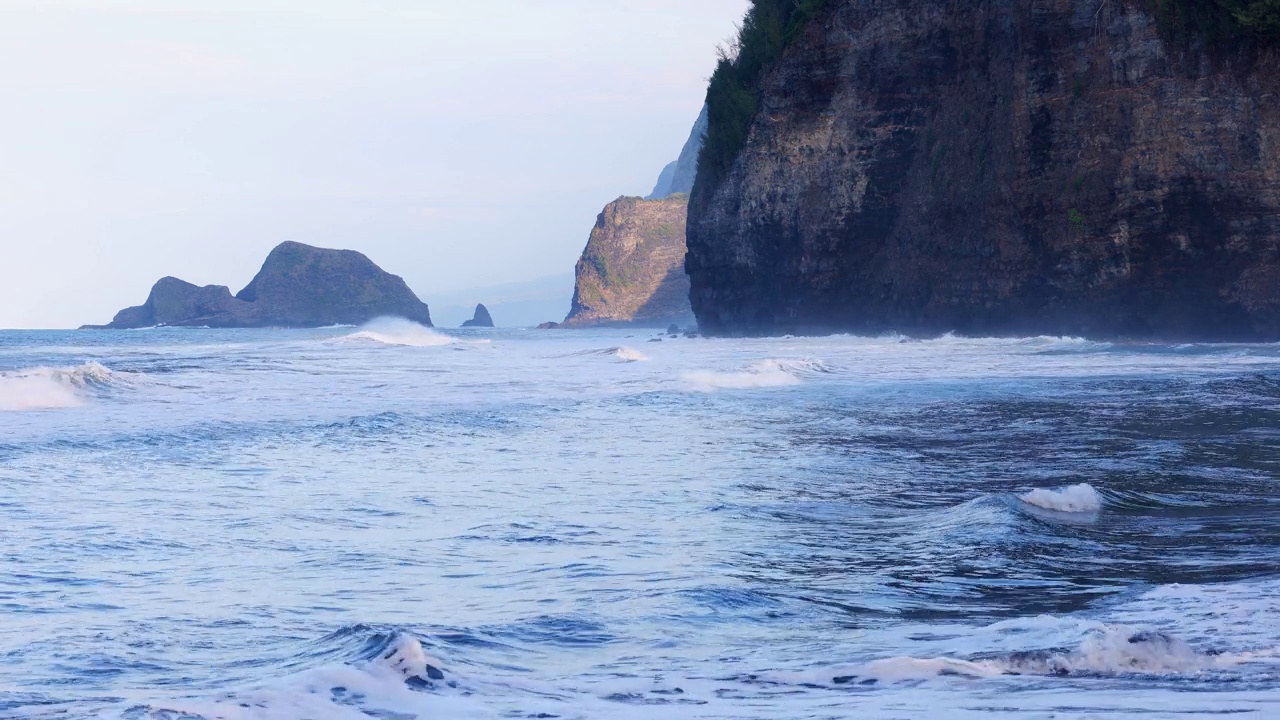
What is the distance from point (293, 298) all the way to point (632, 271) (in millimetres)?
33998

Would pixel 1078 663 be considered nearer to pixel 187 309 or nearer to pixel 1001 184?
pixel 1001 184

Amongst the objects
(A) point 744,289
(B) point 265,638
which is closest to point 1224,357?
(B) point 265,638

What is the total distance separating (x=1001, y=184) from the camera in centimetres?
3403

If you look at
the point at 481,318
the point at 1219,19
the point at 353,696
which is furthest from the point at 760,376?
the point at 481,318

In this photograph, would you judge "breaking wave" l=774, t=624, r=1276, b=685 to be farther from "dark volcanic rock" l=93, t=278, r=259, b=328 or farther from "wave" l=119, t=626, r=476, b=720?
"dark volcanic rock" l=93, t=278, r=259, b=328

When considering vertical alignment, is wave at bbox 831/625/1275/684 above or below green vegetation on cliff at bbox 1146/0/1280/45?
below

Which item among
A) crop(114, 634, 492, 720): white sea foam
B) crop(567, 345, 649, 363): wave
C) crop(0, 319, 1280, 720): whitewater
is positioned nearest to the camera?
crop(114, 634, 492, 720): white sea foam

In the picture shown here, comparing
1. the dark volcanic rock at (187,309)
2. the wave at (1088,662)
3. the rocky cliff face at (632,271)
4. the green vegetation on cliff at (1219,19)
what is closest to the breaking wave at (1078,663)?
the wave at (1088,662)

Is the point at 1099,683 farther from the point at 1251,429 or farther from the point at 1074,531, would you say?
the point at 1251,429

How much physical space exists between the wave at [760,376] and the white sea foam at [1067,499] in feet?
35.7

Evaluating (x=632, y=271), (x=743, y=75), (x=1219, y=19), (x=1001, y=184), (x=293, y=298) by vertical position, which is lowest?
(x=293, y=298)

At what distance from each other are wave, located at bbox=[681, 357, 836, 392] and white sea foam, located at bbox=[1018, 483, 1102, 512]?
35.7 ft

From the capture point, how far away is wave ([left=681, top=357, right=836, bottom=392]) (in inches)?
752

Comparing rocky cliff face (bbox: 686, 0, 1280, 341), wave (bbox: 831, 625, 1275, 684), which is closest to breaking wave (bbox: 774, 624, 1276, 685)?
wave (bbox: 831, 625, 1275, 684)
